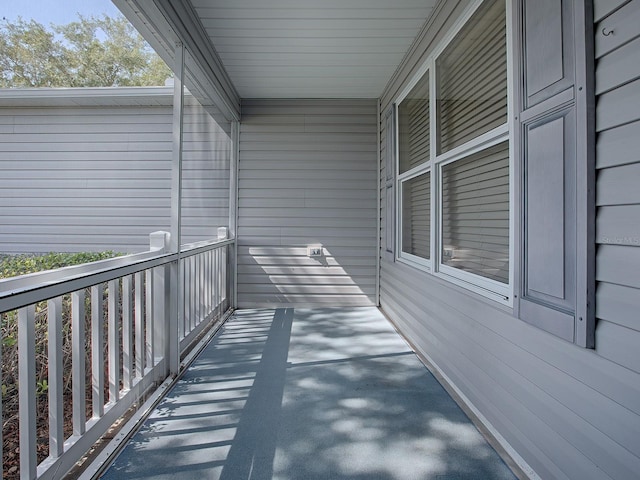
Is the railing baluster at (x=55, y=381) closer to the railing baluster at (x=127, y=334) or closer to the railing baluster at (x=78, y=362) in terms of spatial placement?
the railing baluster at (x=78, y=362)

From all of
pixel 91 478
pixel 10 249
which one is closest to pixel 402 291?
pixel 91 478

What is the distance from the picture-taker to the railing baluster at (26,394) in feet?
4.36

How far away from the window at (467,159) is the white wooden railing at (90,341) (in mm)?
1966

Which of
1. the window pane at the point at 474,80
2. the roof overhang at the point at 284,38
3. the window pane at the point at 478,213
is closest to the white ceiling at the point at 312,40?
the roof overhang at the point at 284,38

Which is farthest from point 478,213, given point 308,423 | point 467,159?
point 308,423

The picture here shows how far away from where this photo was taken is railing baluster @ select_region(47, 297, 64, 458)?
1.50 m

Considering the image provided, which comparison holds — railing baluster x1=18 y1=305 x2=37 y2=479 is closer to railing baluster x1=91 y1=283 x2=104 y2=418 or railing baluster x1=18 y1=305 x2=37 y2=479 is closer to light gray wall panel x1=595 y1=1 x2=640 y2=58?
railing baluster x1=91 y1=283 x2=104 y2=418

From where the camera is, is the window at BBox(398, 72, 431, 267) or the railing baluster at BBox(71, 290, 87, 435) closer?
the railing baluster at BBox(71, 290, 87, 435)

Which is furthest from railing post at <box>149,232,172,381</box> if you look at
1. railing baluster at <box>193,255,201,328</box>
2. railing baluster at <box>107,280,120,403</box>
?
railing baluster at <box>193,255,201,328</box>

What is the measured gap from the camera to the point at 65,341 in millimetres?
1687

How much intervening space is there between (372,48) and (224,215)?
97.4 inches

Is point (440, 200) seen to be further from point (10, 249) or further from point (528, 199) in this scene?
point (10, 249)

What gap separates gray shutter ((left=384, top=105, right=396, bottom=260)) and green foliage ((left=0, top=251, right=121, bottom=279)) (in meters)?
3.08

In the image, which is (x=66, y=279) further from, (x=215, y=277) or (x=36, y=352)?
(x=215, y=277)
